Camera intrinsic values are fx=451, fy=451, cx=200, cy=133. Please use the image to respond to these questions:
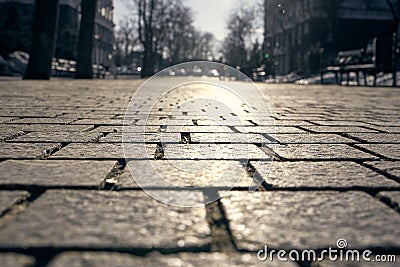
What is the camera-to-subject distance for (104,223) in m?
1.23

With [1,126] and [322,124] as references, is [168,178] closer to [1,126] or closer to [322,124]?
[1,126]

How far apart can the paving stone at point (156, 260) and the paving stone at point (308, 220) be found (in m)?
0.08

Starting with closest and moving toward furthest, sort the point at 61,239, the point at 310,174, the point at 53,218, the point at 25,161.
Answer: the point at 61,239, the point at 53,218, the point at 310,174, the point at 25,161

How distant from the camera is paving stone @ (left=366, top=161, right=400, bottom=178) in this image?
6.33 feet

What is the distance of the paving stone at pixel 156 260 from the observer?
0.97 meters

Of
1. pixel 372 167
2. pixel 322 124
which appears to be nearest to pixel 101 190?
pixel 372 167

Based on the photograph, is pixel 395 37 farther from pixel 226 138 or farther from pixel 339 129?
pixel 226 138

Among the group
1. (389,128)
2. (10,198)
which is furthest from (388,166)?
(389,128)

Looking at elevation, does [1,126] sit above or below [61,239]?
above

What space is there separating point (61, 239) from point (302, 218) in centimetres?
67

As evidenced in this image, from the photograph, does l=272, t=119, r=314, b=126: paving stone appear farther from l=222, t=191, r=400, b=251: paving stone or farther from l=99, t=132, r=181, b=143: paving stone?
l=222, t=191, r=400, b=251: paving stone

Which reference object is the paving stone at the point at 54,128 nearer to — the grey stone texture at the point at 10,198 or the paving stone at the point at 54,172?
the paving stone at the point at 54,172

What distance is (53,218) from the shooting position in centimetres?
125

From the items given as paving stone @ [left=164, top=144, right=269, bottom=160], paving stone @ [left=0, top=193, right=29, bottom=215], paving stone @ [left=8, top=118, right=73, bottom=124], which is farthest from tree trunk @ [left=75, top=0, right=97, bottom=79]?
paving stone @ [left=0, top=193, right=29, bottom=215]
